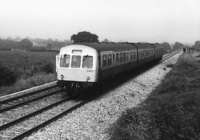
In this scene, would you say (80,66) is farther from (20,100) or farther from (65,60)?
(20,100)

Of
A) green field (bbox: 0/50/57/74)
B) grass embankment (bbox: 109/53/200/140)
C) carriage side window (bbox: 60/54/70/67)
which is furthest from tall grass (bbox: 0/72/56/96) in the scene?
grass embankment (bbox: 109/53/200/140)

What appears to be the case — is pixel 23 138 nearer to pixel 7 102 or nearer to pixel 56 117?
pixel 56 117

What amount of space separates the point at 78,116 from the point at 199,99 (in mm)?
4915

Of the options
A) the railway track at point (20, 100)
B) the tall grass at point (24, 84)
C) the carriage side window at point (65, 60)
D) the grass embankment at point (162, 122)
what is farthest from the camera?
the tall grass at point (24, 84)

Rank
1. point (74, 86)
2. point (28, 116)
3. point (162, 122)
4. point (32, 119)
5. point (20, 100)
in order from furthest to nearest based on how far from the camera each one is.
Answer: point (74, 86) → point (20, 100) → point (28, 116) → point (32, 119) → point (162, 122)

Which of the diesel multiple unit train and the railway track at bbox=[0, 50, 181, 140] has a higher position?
the diesel multiple unit train

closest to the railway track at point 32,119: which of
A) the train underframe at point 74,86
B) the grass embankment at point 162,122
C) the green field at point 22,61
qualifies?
the train underframe at point 74,86

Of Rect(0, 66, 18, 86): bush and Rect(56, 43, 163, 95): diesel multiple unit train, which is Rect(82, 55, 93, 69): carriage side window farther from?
Rect(0, 66, 18, 86): bush

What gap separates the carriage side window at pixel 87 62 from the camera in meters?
13.1

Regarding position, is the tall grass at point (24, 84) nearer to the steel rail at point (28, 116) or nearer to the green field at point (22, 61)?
the steel rail at point (28, 116)

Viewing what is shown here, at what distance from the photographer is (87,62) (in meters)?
13.2

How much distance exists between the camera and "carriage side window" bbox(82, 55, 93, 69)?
42.9 feet

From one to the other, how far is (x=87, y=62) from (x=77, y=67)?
548 mm

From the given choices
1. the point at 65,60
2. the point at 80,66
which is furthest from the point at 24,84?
the point at 80,66
